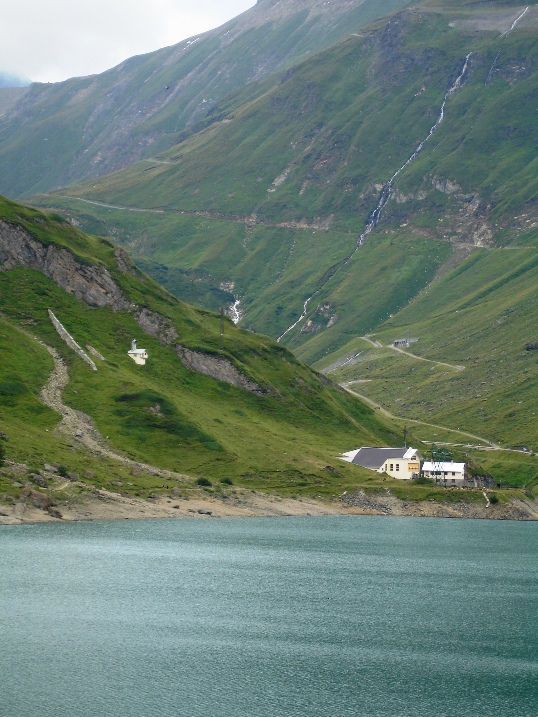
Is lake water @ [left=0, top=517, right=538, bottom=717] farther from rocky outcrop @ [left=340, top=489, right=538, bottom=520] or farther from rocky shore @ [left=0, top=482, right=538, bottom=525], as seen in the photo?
rocky outcrop @ [left=340, top=489, right=538, bottom=520]

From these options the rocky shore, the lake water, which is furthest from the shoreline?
the lake water

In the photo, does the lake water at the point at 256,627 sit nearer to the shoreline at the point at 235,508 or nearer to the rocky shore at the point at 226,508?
the rocky shore at the point at 226,508

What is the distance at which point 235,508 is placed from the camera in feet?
566

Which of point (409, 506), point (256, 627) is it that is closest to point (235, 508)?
point (409, 506)

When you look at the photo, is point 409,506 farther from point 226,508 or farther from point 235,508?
point 226,508

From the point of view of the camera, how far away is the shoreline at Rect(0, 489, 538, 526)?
14662 centimetres

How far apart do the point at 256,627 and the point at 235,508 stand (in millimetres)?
83324

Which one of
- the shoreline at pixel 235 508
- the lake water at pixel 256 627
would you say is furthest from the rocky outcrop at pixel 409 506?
the lake water at pixel 256 627

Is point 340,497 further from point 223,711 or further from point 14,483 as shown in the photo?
point 223,711

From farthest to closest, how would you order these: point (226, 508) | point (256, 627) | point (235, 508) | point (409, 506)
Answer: point (409, 506) < point (235, 508) < point (226, 508) < point (256, 627)

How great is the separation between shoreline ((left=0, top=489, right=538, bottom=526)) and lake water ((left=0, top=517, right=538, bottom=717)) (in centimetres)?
713

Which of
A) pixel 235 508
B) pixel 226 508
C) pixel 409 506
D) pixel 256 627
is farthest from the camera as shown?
pixel 409 506

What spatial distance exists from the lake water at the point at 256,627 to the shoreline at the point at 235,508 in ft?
23.4

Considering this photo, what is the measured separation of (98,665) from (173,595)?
82.3 feet
